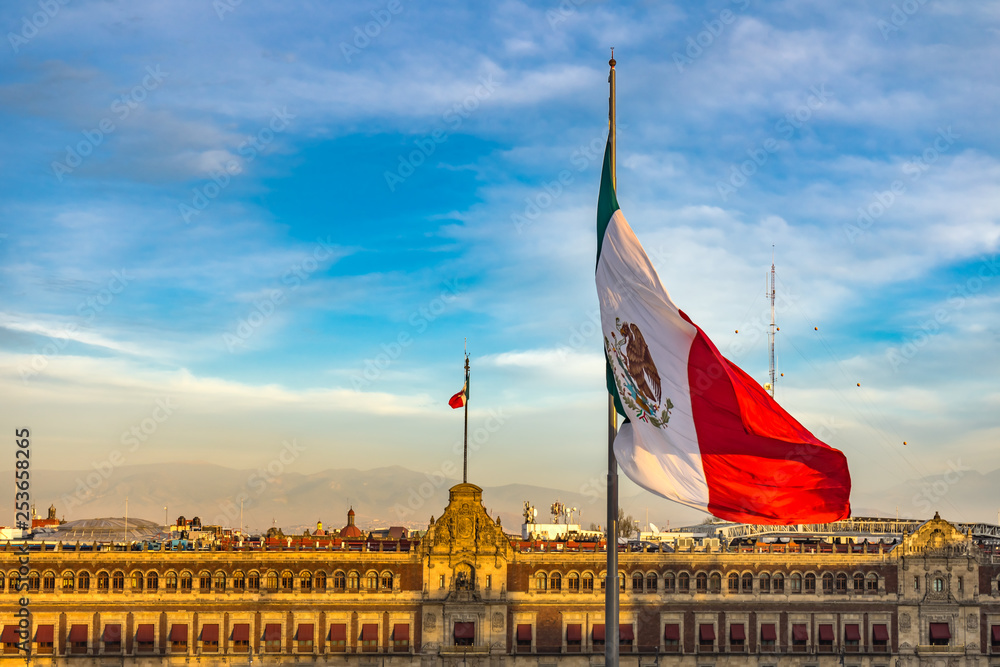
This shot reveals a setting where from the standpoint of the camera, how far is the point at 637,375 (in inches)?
1009

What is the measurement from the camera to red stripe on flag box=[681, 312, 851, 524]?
23766mm

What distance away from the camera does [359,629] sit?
92.9m

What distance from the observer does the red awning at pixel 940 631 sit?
315ft

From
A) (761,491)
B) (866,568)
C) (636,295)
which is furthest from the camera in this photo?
(866,568)

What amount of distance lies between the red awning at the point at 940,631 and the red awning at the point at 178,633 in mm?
63404

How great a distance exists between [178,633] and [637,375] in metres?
75.7

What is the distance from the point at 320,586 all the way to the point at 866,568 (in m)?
47.1

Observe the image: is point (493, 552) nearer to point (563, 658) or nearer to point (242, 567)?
point (563, 658)

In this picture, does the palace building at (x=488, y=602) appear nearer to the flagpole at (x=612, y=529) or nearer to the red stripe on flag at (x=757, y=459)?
the flagpole at (x=612, y=529)

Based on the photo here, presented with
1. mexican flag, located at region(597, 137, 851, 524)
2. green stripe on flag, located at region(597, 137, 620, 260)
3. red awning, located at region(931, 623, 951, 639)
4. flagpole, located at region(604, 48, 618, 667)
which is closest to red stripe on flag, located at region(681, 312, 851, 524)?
mexican flag, located at region(597, 137, 851, 524)

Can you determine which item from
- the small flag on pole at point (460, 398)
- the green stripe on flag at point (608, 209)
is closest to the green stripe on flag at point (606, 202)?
the green stripe on flag at point (608, 209)

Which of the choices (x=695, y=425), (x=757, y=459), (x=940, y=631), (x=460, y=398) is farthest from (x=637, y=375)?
(x=940, y=631)

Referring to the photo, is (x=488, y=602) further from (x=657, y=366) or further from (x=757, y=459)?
(x=757, y=459)

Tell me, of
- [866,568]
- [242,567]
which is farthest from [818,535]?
[242,567]
